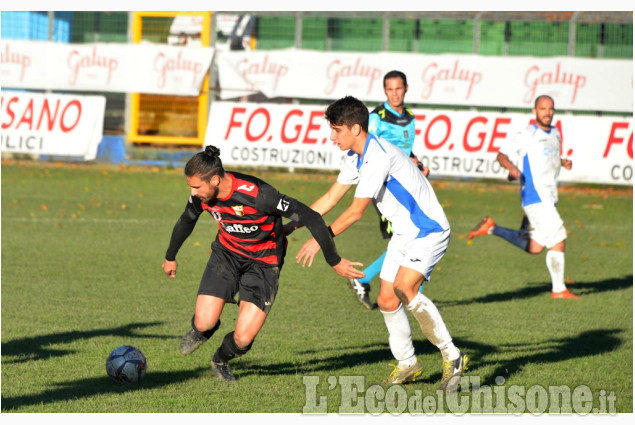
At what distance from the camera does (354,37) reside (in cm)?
2914

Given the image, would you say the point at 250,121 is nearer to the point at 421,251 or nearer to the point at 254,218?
the point at 254,218

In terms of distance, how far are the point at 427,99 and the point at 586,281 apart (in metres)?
11.6

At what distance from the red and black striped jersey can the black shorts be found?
0.20ft

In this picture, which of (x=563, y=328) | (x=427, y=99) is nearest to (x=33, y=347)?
(x=563, y=328)

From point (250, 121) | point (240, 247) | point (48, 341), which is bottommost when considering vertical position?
point (48, 341)

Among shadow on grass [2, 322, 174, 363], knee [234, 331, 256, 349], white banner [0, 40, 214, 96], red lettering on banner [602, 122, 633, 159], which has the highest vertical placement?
white banner [0, 40, 214, 96]

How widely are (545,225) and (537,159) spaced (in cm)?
77

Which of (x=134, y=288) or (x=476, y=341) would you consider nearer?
(x=476, y=341)

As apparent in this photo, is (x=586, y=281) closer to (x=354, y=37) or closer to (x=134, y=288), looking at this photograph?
(x=134, y=288)

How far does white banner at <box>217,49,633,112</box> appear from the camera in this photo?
23.0 m

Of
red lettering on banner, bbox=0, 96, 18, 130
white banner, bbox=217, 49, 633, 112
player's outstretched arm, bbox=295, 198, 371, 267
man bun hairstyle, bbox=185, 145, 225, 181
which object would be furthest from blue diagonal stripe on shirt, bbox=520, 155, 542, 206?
red lettering on banner, bbox=0, 96, 18, 130

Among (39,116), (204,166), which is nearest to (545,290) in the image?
(204,166)

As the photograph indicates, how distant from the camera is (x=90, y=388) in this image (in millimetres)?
6738

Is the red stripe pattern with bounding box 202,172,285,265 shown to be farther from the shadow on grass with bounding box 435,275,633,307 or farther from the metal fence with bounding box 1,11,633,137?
the metal fence with bounding box 1,11,633,137
